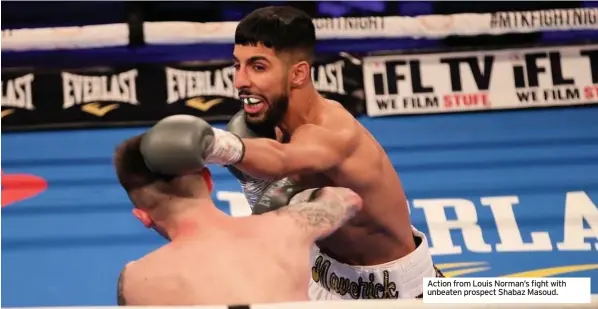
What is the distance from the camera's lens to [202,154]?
1.48m

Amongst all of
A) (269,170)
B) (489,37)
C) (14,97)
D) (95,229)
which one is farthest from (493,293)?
(14,97)

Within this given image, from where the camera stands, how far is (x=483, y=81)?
145 inches

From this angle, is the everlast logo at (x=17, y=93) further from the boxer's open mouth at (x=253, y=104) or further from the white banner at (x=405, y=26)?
the boxer's open mouth at (x=253, y=104)

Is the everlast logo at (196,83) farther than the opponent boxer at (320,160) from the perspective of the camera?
Yes

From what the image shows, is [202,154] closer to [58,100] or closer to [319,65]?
[319,65]

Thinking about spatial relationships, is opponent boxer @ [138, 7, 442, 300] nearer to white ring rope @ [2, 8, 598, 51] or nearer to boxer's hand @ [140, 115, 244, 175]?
boxer's hand @ [140, 115, 244, 175]

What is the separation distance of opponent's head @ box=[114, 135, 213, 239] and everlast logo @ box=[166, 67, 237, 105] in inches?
85.6

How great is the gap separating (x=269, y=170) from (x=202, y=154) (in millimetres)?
226

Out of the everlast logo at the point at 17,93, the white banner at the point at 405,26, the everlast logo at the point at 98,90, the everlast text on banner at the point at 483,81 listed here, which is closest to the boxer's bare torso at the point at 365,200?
the everlast text on banner at the point at 483,81

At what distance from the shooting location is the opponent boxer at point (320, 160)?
71.0 inches

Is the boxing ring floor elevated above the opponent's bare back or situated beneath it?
situated beneath

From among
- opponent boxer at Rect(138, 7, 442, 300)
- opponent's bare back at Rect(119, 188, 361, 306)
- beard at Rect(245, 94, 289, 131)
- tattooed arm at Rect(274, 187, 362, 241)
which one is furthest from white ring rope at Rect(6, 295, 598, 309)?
A: beard at Rect(245, 94, 289, 131)

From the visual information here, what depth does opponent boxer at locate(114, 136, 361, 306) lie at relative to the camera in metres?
1.47

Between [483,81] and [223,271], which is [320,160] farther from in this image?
[483,81]
